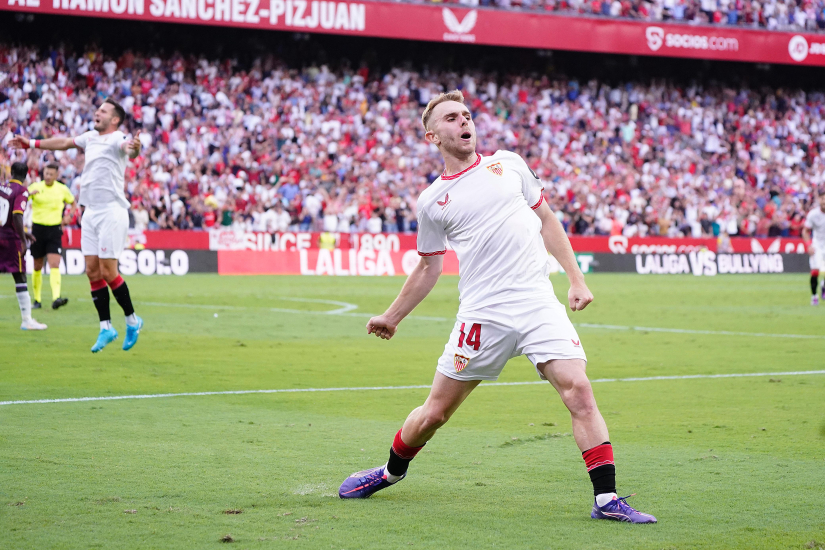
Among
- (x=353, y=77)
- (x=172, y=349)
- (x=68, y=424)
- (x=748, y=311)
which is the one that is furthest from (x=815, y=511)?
(x=353, y=77)

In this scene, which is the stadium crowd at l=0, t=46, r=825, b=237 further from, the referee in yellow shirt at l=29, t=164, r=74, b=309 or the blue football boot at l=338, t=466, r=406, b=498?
the blue football boot at l=338, t=466, r=406, b=498

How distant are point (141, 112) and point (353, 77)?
8.60 metres

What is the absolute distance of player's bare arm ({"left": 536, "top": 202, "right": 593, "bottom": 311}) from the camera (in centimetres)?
479

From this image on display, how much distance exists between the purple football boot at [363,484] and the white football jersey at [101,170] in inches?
258

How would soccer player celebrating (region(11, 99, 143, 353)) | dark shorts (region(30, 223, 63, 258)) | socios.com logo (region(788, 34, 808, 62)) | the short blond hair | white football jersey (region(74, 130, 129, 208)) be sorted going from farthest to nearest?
socios.com logo (region(788, 34, 808, 62)) → dark shorts (region(30, 223, 63, 258)) → white football jersey (region(74, 130, 129, 208)) → soccer player celebrating (region(11, 99, 143, 353)) → the short blond hair

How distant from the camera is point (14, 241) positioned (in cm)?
1320

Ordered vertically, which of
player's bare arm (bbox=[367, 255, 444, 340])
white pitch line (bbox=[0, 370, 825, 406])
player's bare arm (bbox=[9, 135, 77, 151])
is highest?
player's bare arm (bbox=[9, 135, 77, 151])

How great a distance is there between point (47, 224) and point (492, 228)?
13064 millimetres

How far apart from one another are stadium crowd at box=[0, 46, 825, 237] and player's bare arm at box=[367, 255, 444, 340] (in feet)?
83.5

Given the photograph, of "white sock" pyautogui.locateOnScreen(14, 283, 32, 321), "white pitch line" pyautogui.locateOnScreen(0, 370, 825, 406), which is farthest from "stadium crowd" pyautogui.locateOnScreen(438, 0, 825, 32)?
"white pitch line" pyautogui.locateOnScreen(0, 370, 825, 406)

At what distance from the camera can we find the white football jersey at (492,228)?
4965mm

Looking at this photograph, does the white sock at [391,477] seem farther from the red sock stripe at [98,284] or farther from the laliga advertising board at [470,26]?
the laliga advertising board at [470,26]

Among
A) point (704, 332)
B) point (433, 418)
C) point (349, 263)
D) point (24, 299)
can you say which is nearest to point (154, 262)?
point (349, 263)

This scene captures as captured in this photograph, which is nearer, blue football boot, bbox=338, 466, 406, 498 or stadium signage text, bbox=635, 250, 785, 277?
blue football boot, bbox=338, 466, 406, 498
